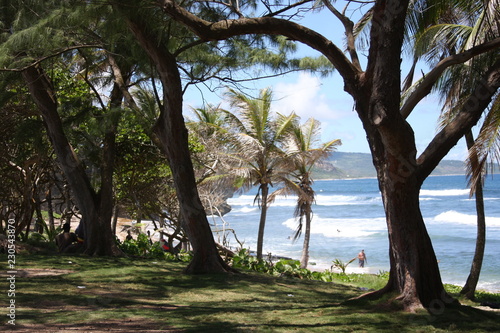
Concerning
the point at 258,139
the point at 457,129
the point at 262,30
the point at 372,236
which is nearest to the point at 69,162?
the point at 262,30

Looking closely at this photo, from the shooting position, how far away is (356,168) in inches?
7205

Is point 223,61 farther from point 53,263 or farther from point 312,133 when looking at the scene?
point 312,133

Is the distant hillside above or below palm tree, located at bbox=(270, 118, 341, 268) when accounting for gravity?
above

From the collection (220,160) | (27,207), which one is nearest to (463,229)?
(220,160)

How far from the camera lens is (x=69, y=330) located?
4.79 m

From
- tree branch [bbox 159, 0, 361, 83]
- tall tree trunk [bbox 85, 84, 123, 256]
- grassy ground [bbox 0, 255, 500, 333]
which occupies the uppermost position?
tree branch [bbox 159, 0, 361, 83]

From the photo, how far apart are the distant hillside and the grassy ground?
12954cm

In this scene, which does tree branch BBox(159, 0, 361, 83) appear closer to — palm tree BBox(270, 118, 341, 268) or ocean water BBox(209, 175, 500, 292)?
ocean water BBox(209, 175, 500, 292)

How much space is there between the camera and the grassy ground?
5.15m

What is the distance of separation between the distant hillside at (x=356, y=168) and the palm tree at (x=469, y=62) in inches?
4940

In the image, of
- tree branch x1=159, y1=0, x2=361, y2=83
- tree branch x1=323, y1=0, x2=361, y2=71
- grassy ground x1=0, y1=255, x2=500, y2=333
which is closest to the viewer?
grassy ground x1=0, y1=255, x2=500, y2=333

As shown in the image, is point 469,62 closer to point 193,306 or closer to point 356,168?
point 193,306

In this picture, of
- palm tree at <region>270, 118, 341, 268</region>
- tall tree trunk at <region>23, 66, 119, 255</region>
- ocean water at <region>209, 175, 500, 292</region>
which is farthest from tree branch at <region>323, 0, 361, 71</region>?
palm tree at <region>270, 118, 341, 268</region>

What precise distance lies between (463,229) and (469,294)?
3247 centimetres
